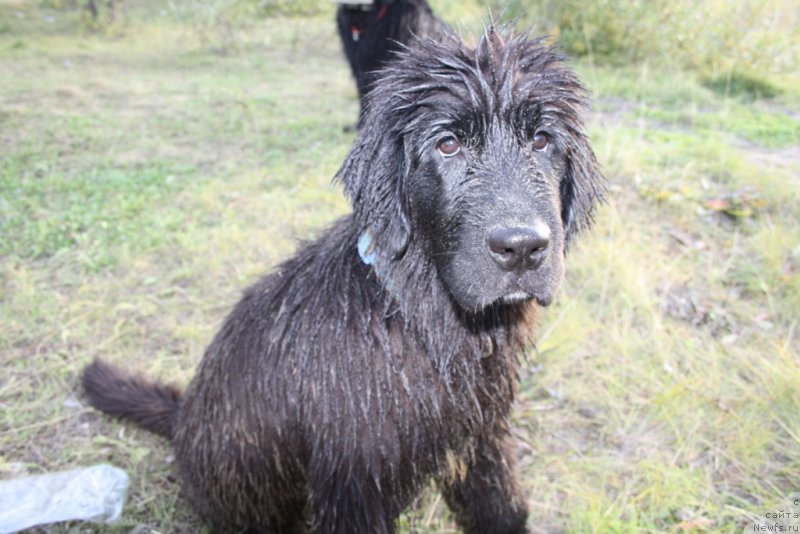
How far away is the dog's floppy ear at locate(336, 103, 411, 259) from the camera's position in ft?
6.69

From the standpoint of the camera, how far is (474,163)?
6.51 feet

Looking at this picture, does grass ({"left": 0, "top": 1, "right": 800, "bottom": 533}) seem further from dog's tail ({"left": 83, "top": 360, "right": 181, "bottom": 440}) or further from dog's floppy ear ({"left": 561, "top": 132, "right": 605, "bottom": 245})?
dog's floppy ear ({"left": 561, "top": 132, "right": 605, "bottom": 245})

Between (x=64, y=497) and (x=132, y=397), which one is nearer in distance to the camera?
(x=64, y=497)

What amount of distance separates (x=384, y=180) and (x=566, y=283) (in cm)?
245

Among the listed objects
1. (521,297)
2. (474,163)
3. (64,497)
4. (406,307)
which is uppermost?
(474,163)

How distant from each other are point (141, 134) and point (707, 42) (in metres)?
7.21

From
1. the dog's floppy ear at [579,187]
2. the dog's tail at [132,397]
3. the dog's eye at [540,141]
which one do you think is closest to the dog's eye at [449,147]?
the dog's eye at [540,141]

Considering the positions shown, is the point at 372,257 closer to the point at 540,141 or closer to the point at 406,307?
the point at 406,307

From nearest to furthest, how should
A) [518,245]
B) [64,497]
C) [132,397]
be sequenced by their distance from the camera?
[518,245] → [64,497] → [132,397]

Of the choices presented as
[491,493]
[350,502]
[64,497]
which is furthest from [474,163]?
[64,497]

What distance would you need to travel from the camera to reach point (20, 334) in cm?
381

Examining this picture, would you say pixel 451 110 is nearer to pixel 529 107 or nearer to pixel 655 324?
pixel 529 107

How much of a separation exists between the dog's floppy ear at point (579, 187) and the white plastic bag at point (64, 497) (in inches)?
92.2

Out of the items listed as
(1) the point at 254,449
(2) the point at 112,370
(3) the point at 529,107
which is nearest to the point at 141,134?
(2) the point at 112,370
